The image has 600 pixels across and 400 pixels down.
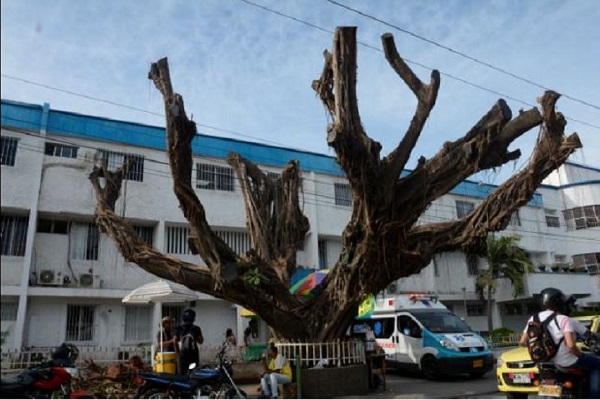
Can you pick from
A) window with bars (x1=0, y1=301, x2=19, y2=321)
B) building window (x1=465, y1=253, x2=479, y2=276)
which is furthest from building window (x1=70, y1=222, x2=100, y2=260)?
building window (x1=465, y1=253, x2=479, y2=276)

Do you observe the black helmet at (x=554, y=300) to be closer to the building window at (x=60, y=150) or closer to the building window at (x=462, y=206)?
the building window at (x=60, y=150)

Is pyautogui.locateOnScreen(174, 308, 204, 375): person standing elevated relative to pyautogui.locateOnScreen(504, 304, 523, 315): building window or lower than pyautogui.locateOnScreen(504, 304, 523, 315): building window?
lower

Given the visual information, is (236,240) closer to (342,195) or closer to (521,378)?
(342,195)

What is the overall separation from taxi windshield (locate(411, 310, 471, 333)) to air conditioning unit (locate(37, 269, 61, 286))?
12.7 metres

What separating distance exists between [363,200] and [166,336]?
237 inches

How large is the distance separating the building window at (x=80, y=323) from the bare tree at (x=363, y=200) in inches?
361

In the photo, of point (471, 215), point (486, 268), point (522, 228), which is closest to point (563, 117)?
point (471, 215)

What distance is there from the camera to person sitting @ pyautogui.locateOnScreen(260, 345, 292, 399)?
959cm

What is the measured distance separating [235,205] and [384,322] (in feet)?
29.9

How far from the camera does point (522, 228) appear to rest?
32.5m

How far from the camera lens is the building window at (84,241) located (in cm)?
1898

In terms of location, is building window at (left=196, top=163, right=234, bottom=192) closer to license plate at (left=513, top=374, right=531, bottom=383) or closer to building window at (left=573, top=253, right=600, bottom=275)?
license plate at (left=513, top=374, right=531, bottom=383)

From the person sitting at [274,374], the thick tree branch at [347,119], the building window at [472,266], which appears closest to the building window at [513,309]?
the building window at [472,266]

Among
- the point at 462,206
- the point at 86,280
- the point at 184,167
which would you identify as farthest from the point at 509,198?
the point at 462,206
